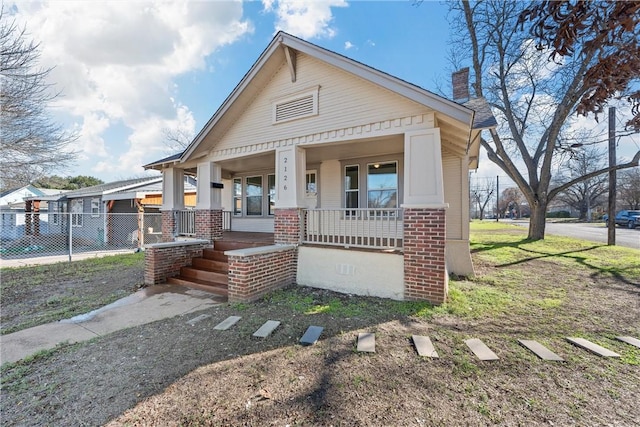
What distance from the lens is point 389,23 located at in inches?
332

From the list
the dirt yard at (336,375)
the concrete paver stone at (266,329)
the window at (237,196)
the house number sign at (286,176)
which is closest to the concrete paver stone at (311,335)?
the dirt yard at (336,375)

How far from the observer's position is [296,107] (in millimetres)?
6562

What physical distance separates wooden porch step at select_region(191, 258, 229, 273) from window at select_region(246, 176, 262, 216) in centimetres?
345

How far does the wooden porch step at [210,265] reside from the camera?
21.7ft

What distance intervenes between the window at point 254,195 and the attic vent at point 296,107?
3737mm

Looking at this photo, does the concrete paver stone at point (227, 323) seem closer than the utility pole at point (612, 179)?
Yes

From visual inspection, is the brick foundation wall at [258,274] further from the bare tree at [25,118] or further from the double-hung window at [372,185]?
the bare tree at [25,118]

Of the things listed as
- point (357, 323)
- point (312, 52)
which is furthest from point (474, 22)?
point (357, 323)

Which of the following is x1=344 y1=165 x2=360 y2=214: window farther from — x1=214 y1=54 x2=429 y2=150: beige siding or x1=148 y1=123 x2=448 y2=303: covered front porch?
x1=214 y1=54 x2=429 y2=150: beige siding

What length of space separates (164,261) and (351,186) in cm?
548

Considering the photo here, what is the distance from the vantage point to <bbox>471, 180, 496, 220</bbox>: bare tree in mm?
59000

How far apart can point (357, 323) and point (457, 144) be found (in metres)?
5.01

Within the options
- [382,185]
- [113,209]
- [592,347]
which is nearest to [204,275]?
[382,185]

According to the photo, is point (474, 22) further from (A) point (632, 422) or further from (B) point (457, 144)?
(A) point (632, 422)
